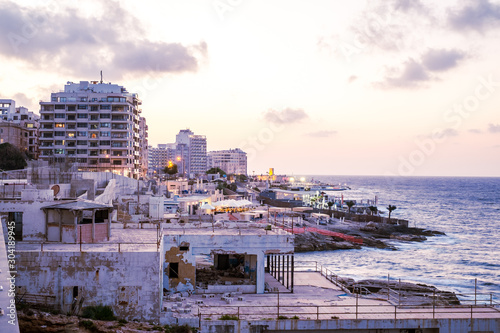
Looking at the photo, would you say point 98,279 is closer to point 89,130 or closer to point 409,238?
point 89,130

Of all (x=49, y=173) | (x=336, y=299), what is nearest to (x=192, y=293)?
(x=336, y=299)

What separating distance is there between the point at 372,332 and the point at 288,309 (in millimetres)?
3754

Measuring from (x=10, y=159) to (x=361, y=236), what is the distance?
52178 millimetres

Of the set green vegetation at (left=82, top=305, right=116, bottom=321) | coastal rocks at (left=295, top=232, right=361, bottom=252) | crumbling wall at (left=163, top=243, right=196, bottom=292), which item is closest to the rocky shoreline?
coastal rocks at (left=295, top=232, right=361, bottom=252)

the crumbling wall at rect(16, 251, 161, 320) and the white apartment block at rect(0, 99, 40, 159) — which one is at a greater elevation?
the white apartment block at rect(0, 99, 40, 159)

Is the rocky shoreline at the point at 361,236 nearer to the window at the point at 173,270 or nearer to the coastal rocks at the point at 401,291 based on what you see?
the coastal rocks at the point at 401,291

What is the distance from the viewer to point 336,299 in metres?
21.7

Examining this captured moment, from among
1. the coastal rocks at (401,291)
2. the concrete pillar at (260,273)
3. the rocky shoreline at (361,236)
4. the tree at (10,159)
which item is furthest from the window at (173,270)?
the tree at (10,159)

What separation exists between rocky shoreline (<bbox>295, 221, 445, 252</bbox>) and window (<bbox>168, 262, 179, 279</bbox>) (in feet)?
110

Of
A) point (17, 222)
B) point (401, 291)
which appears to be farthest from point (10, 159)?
point (401, 291)

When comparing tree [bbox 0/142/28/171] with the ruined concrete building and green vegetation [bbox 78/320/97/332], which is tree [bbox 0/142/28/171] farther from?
green vegetation [bbox 78/320/97/332]

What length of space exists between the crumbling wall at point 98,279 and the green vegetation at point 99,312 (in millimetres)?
168

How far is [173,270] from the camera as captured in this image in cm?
2195

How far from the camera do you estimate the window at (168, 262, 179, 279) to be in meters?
22.0
